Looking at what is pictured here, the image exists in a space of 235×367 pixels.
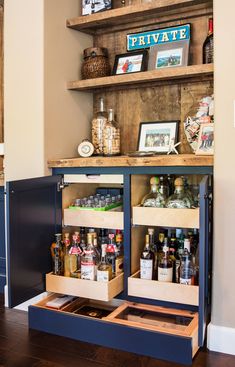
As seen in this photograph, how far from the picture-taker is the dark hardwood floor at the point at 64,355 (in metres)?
1.89

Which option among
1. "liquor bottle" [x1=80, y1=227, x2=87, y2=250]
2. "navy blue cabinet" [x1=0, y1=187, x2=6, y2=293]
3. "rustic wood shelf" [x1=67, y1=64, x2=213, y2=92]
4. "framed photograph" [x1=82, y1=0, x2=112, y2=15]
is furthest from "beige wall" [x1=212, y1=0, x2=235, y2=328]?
"navy blue cabinet" [x1=0, y1=187, x2=6, y2=293]

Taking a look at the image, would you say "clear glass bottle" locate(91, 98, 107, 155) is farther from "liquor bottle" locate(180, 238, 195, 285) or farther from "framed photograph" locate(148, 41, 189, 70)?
"liquor bottle" locate(180, 238, 195, 285)

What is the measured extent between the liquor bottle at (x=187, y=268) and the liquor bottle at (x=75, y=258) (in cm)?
62

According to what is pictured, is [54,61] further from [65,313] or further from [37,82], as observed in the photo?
[65,313]

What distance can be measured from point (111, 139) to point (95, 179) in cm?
35

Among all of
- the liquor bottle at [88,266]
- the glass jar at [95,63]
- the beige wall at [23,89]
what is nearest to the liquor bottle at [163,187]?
the liquor bottle at [88,266]

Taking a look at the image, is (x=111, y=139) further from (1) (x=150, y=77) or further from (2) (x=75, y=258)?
(2) (x=75, y=258)

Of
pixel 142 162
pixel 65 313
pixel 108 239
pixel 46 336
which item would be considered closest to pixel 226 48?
pixel 142 162

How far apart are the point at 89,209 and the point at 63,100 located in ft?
2.59

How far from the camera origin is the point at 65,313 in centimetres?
214

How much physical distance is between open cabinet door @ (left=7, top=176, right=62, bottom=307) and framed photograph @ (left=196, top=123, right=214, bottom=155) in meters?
0.92

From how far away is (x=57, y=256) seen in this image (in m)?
2.39

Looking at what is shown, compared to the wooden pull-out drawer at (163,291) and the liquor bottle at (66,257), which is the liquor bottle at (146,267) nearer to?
the wooden pull-out drawer at (163,291)

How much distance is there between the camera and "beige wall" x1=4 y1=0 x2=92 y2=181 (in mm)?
2471
